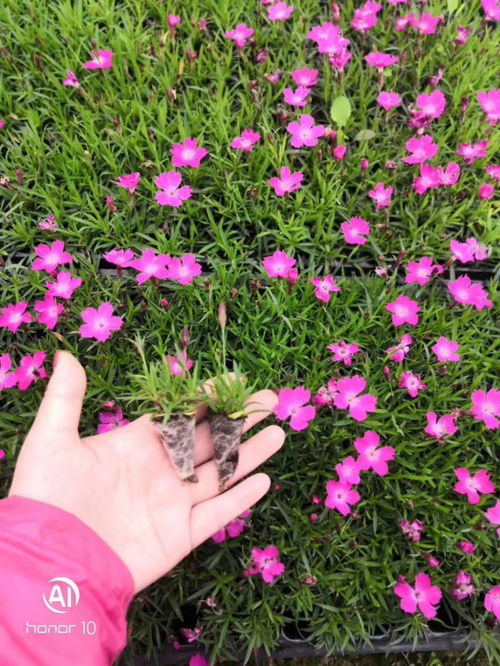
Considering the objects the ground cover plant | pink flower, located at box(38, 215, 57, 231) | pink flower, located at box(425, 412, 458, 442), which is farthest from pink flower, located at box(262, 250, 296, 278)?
pink flower, located at box(38, 215, 57, 231)

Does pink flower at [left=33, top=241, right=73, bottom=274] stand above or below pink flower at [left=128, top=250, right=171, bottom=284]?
above

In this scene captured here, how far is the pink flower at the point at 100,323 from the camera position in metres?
1.79

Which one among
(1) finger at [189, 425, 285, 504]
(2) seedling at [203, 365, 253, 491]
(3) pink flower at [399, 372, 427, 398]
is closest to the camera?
(2) seedling at [203, 365, 253, 491]

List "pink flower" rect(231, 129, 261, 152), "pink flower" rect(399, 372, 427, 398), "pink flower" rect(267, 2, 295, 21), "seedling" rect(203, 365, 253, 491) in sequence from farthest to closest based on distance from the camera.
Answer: "pink flower" rect(267, 2, 295, 21) < "pink flower" rect(231, 129, 261, 152) < "pink flower" rect(399, 372, 427, 398) < "seedling" rect(203, 365, 253, 491)

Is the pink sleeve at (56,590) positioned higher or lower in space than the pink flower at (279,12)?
lower

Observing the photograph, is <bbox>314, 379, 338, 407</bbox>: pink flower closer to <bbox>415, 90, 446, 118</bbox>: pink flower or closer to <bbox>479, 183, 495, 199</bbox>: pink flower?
<bbox>479, 183, 495, 199</bbox>: pink flower

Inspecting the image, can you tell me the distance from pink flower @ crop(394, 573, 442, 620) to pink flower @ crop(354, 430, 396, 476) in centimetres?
33

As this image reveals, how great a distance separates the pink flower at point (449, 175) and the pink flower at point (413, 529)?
1197 millimetres

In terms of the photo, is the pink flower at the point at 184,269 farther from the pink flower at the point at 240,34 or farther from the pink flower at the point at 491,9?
the pink flower at the point at 491,9

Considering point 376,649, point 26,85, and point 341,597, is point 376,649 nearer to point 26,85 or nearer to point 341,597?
point 341,597

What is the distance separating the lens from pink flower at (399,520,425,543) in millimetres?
1702

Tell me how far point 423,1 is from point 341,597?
2364 millimetres

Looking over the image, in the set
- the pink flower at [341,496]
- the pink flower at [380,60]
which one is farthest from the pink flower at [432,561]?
the pink flower at [380,60]

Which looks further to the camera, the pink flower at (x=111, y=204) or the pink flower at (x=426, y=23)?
the pink flower at (x=426, y=23)
